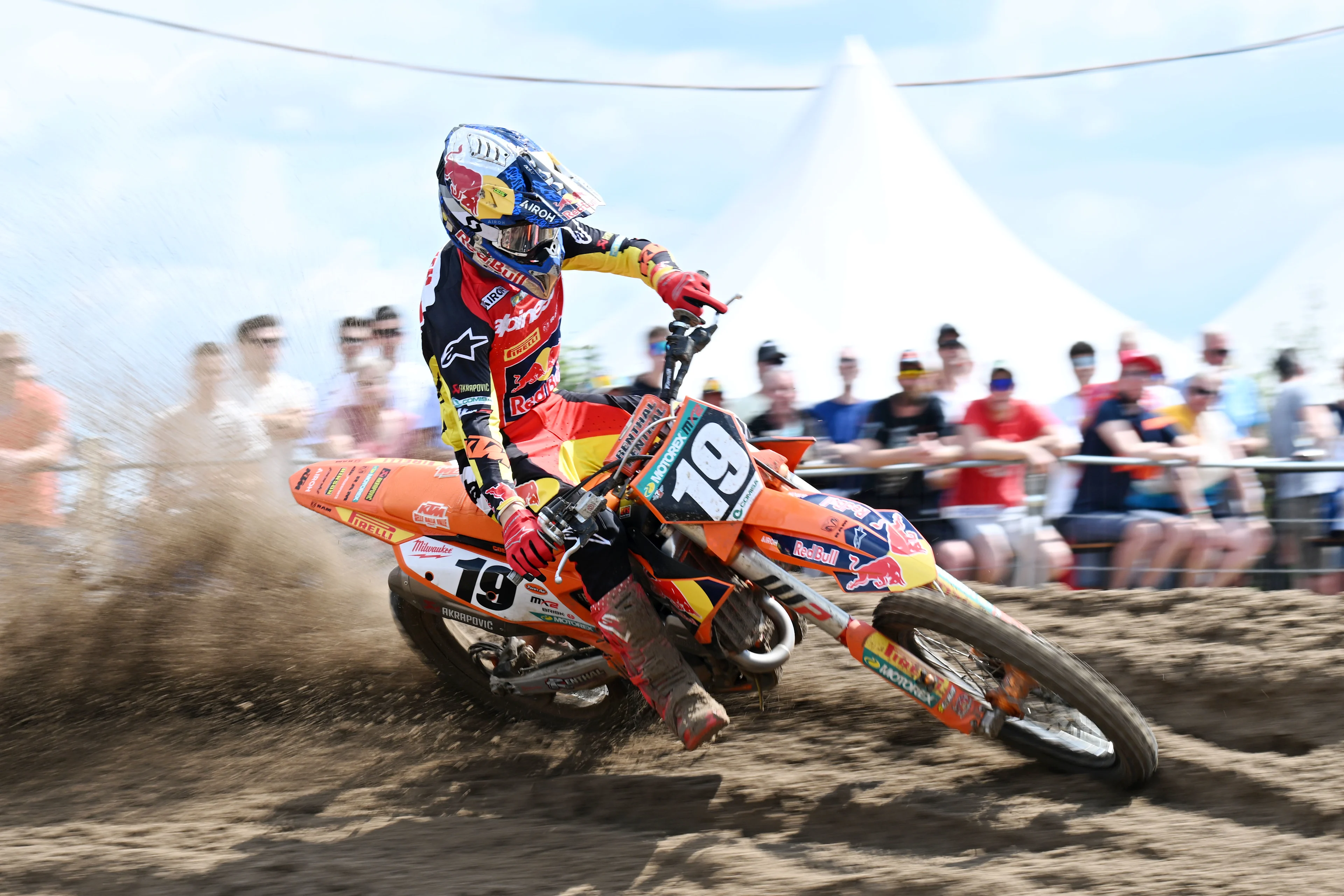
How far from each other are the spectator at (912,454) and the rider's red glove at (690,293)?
263 cm

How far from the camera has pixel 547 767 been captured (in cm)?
452

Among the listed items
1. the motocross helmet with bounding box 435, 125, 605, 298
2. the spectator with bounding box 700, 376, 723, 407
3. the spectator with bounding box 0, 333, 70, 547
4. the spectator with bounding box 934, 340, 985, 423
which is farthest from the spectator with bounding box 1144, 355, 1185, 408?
the spectator with bounding box 0, 333, 70, 547

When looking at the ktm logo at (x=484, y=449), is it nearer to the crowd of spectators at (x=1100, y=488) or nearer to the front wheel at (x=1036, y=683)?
the front wheel at (x=1036, y=683)

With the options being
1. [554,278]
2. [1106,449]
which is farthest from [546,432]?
[1106,449]

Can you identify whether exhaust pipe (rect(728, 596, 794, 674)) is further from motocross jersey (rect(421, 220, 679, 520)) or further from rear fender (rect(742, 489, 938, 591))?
motocross jersey (rect(421, 220, 679, 520))

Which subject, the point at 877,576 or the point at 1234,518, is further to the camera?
the point at 1234,518

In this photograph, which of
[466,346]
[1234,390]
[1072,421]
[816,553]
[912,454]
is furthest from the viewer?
[1234,390]

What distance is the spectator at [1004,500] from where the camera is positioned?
6.13 m

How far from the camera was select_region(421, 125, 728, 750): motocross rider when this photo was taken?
12.5ft

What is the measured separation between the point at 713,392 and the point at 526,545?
3.33 metres

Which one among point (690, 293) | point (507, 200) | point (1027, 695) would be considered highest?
point (507, 200)

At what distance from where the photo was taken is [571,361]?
9.60 meters

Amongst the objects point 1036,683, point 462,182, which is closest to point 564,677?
point 1036,683

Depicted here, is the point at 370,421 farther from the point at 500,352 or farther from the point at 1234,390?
the point at 1234,390
